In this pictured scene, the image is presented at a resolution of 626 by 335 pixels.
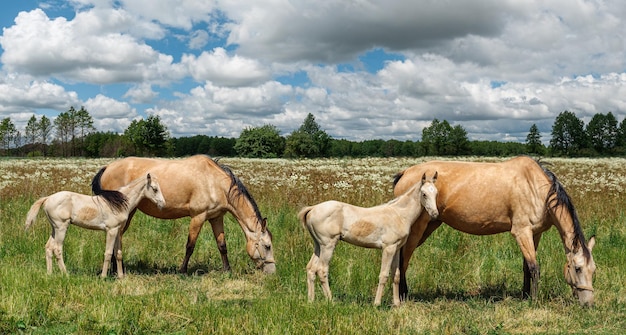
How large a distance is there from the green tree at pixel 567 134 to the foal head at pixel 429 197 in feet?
401

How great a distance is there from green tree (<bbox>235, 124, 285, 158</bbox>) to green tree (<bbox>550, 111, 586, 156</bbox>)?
7176cm

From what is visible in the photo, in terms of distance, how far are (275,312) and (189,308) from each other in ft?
4.15

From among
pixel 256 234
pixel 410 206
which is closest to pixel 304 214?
pixel 410 206

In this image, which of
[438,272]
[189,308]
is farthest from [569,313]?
[189,308]

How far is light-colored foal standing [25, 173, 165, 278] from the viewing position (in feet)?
27.0

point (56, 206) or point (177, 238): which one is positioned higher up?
point (56, 206)

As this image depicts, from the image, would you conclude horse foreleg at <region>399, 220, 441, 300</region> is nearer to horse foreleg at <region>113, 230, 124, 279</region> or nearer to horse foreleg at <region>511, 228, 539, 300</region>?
horse foreleg at <region>511, 228, 539, 300</region>

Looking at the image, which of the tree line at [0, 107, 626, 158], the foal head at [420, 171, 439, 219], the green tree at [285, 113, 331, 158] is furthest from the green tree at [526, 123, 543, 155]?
the foal head at [420, 171, 439, 219]

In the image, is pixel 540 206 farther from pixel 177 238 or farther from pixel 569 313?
pixel 177 238

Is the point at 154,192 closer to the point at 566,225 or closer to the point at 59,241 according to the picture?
the point at 59,241

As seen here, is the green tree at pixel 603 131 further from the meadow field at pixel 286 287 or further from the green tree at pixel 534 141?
the meadow field at pixel 286 287

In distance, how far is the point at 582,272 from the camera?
7238 millimetres

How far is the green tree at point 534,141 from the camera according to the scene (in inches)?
4817

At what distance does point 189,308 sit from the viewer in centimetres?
638
